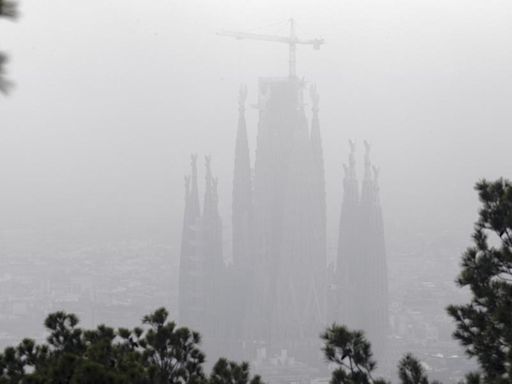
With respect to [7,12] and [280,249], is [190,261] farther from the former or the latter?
[7,12]

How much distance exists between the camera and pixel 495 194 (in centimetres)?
1513

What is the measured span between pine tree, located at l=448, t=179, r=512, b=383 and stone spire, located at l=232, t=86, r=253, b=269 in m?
63.8

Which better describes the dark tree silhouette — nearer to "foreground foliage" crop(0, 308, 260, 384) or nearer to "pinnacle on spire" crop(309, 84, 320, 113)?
"foreground foliage" crop(0, 308, 260, 384)

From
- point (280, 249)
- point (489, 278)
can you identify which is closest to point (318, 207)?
point (280, 249)

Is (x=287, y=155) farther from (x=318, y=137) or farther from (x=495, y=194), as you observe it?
(x=495, y=194)

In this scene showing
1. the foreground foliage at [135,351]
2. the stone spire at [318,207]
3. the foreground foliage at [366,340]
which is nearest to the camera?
the foreground foliage at [135,351]

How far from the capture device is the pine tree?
15.0 meters

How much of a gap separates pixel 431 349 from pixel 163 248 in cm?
3657

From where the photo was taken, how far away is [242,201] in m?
81.1

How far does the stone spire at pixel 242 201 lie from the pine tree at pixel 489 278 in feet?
209

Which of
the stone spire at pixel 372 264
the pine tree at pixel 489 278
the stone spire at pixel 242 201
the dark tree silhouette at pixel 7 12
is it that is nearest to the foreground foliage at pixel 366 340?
the pine tree at pixel 489 278

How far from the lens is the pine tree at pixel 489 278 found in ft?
49.1

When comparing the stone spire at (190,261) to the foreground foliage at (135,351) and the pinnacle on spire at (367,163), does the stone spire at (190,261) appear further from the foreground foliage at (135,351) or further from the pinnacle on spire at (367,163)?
the foreground foliage at (135,351)

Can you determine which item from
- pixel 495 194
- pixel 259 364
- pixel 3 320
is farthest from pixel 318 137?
pixel 495 194
